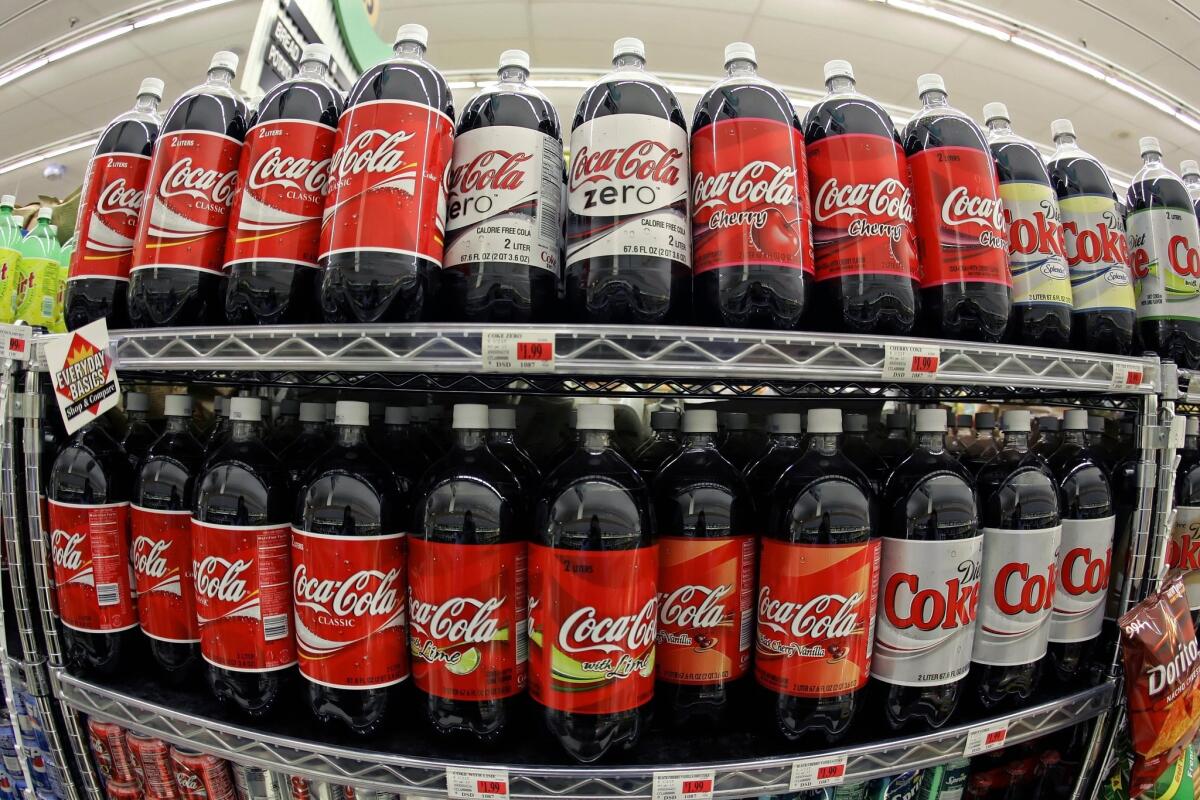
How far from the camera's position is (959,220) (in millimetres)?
1004

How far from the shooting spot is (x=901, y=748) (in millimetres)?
974

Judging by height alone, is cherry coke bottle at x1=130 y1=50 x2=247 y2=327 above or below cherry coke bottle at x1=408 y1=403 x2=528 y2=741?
above

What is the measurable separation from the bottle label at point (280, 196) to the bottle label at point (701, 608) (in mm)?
741

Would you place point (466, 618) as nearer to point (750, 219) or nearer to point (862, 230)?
point (750, 219)

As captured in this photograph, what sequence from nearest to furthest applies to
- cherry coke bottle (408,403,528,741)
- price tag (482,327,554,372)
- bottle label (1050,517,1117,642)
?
price tag (482,327,554,372)
cherry coke bottle (408,403,528,741)
bottle label (1050,517,1117,642)

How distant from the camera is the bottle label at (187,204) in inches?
38.5

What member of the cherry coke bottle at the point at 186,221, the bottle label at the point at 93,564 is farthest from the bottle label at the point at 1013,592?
the bottle label at the point at 93,564

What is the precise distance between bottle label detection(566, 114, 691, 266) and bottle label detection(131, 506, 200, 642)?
2.77 feet

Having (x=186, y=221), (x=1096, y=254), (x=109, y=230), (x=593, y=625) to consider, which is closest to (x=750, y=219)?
(x=593, y=625)

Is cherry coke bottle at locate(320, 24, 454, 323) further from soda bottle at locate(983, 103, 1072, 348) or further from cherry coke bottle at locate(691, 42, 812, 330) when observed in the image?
soda bottle at locate(983, 103, 1072, 348)

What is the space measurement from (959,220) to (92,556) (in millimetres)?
1610

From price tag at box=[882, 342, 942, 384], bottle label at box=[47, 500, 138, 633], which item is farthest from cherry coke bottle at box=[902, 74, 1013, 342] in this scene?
bottle label at box=[47, 500, 138, 633]

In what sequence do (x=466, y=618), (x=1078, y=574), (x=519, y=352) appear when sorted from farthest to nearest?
(x=1078, y=574) → (x=466, y=618) → (x=519, y=352)

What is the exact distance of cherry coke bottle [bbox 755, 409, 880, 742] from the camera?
0.95 metres
